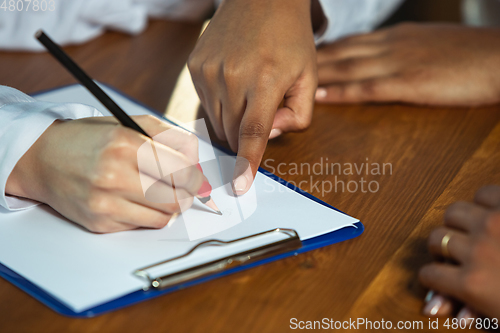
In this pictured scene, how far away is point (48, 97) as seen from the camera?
2.07ft

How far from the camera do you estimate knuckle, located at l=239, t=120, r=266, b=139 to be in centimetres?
48

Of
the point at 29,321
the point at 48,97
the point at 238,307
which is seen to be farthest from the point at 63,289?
the point at 48,97

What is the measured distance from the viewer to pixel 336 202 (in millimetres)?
457

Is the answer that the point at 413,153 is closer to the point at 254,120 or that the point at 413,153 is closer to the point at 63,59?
the point at 254,120

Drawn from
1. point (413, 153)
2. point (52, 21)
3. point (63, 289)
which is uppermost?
point (52, 21)

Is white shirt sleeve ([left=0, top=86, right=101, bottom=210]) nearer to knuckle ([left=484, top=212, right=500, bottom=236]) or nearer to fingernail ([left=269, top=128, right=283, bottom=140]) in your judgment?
fingernail ([left=269, top=128, right=283, bottom=140])

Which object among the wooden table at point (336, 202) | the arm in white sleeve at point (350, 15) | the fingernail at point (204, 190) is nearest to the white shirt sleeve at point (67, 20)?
the wooden table at point (336, 202)

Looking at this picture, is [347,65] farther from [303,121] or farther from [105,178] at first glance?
[105,178]

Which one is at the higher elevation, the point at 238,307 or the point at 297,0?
the point at 297,0

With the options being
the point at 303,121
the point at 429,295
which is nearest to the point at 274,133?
the point at 303,121

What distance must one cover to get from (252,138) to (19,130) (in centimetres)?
23

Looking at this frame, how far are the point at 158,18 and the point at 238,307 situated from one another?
26.7 inches

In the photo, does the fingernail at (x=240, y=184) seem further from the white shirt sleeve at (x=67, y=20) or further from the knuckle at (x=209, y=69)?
the white shirt sleeve at (x=67, y=20)

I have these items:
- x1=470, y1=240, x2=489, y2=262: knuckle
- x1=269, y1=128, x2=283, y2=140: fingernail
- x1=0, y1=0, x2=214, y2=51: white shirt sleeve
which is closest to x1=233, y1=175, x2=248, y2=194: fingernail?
x1=269, y1=128, x2=283, y2=140: fingernail
